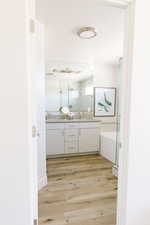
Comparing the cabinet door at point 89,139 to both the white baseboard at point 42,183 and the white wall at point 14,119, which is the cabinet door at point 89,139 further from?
the white wall at point 14,119

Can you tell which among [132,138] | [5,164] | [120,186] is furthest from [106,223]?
[5,164]

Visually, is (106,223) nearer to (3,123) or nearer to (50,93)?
(3,123)

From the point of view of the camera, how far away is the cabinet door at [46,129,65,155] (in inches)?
138

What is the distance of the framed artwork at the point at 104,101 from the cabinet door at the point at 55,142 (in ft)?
4.00

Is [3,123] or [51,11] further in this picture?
[51,11]

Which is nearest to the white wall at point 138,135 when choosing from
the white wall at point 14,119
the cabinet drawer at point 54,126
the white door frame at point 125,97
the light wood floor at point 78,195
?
the white door frame at point 125,97

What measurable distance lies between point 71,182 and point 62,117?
1.90m

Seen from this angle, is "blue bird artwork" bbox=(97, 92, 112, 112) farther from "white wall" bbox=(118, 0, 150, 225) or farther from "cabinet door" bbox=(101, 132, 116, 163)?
"white wall" bbox=(118, 0, 150, 225)

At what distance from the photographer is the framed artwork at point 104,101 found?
4.21 m

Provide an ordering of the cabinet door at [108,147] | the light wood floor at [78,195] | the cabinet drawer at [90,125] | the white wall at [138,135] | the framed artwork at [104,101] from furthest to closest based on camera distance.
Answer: the framed artwork at [104,101], the cabinet drawer at [90,125], the cabinet door at [108,147], the light wood floor at [78,195], the white wall at [138,135]

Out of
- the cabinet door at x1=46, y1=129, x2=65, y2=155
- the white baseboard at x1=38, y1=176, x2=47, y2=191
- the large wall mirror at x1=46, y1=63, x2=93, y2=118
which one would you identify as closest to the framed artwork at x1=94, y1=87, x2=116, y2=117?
the large wall mirror at x1=46, y1=63, x2=93, y2=118

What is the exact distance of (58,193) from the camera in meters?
2.21

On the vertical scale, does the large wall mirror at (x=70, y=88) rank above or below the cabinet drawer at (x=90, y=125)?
above

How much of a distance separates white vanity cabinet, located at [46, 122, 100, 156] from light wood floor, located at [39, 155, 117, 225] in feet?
1.48
